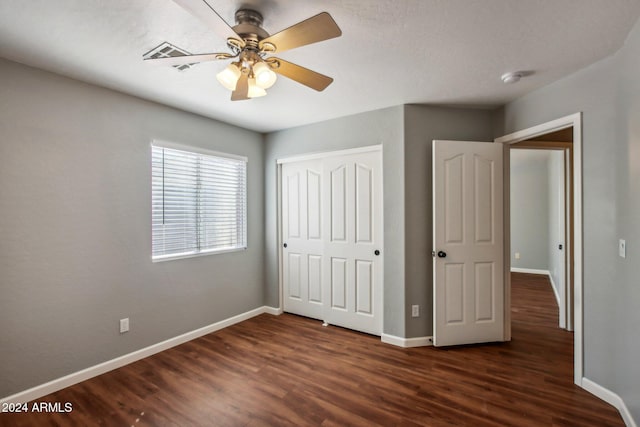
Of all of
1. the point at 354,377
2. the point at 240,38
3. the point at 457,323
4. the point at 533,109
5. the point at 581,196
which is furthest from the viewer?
the point at 457,323

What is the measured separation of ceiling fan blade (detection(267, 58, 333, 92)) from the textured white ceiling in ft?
0.85

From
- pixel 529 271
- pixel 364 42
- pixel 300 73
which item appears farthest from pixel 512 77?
pixel 529 271

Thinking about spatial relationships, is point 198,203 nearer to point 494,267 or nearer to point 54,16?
point 54,16

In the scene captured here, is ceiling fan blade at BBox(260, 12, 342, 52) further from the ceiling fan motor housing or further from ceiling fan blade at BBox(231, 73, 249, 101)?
ceiling fan blade at BBox(231, 73, 249, 101)

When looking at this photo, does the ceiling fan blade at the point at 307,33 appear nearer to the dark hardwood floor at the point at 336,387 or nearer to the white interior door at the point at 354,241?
the white interior door at the point at 354,241

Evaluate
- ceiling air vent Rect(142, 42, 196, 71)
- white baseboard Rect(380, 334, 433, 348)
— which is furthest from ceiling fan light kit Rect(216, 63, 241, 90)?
white baseboard Rect(380, 334, 433, 348)

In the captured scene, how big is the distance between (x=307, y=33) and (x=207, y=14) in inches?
16.3

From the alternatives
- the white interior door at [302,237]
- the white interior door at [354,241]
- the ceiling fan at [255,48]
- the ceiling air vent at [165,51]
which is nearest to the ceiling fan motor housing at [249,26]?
the ceiling fan at [255,48]

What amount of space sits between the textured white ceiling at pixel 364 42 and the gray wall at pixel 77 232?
0.95 feet

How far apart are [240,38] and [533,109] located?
2585mm

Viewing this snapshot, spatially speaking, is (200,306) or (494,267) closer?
(494,267)

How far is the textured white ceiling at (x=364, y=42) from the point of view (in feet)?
4.84

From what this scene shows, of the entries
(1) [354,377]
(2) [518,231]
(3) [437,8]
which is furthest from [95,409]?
(2) [518,231]

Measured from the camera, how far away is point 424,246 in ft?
9.52
